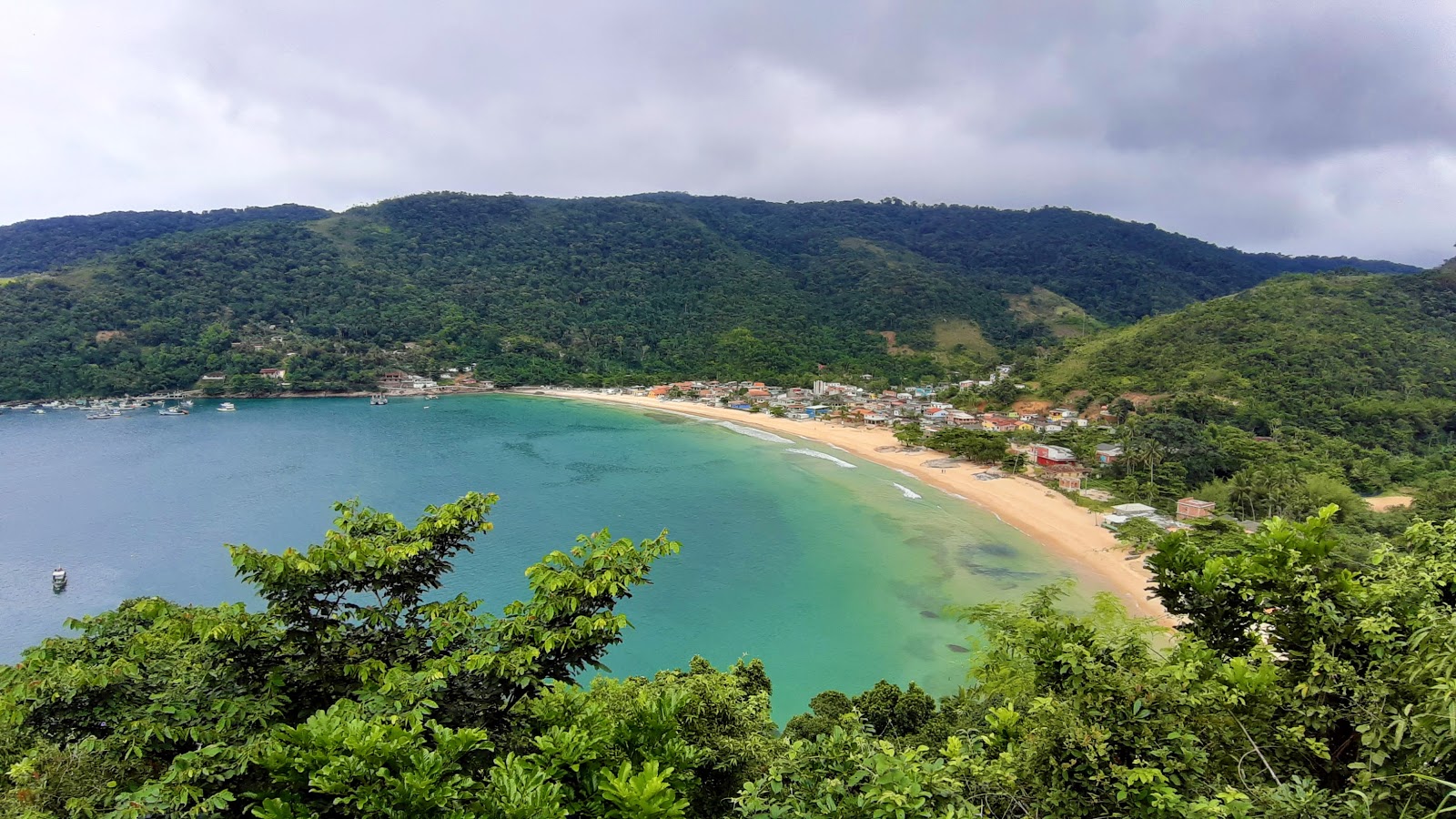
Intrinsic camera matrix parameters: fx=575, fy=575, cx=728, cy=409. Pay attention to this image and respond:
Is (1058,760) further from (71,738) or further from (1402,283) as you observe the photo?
(1402,283)

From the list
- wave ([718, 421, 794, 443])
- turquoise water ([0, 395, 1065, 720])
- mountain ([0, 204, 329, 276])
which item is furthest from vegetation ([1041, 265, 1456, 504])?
mountain ([0, 204, 329, 276])

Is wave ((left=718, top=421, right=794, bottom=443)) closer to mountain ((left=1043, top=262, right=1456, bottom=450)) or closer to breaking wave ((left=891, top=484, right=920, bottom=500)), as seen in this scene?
breaking wave ((left=891, top=484, right=920, bottom=500))

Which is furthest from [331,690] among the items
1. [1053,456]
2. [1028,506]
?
[1053,456]

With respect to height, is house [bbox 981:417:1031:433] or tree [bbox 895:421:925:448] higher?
house [bbox 981:417:1031:433]

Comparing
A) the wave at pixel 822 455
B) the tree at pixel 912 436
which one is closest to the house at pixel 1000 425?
the tree at pixel 912 436

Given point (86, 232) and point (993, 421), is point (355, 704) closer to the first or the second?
point (993, 421)

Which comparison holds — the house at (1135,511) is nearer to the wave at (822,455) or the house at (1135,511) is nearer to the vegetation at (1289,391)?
the vegetation at (1289,391)

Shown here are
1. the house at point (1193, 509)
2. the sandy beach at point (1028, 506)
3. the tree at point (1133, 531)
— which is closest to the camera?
the sandy beach at point (1028, 506)
